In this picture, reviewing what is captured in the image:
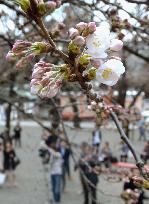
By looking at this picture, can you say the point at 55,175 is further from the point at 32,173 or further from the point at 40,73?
the point at 40,73

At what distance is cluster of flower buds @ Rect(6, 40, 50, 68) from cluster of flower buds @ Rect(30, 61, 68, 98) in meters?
0.06

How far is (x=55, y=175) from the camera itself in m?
15.6

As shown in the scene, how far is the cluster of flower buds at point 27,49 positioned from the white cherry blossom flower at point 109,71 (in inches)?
9.3

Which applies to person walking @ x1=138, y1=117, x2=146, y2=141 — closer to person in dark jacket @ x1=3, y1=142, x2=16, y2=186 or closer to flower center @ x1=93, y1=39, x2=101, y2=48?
person in dark jacket @ x1=3, y1=142, x2=16, y2=186

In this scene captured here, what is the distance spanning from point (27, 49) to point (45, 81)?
174 mm

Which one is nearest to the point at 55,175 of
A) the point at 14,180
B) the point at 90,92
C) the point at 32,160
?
the point at 14,180

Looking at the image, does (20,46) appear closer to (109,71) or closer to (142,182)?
(109,71)

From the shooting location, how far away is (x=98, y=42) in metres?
1.95

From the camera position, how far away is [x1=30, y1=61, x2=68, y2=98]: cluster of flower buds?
2035 millimetres

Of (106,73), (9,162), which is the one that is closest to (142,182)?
(106,73)

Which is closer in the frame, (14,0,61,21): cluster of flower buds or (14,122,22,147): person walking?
(14,0,61,21): cluster of flower buds

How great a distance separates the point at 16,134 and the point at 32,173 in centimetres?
656

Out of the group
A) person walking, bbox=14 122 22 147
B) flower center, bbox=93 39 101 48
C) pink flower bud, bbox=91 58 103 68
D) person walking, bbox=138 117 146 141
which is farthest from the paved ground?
flower center, bbox=93 39 101 48

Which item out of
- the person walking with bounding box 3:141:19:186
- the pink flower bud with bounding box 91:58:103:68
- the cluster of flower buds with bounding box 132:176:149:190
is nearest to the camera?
the pink flower bud with bounding box 91:58:103:68
